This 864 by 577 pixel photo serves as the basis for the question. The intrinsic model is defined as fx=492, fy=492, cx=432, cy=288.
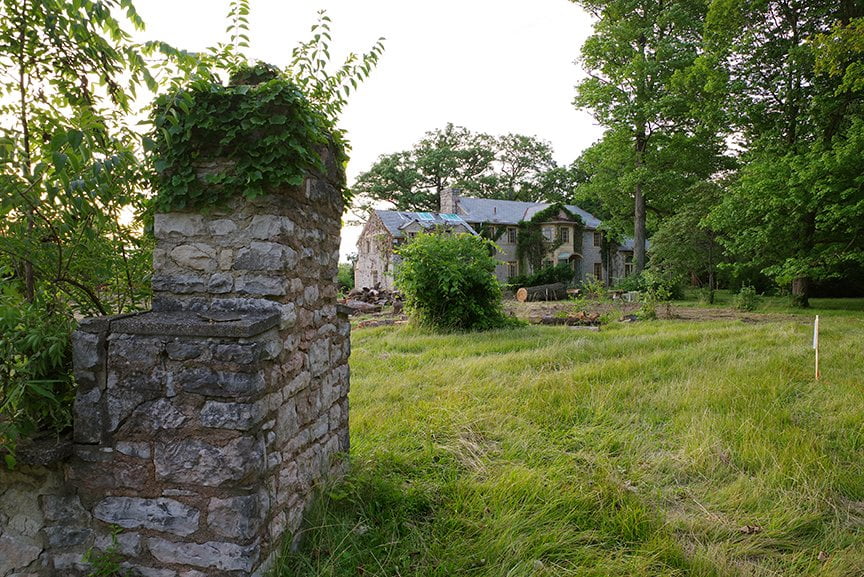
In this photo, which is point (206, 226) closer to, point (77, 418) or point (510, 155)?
point (77, 418)

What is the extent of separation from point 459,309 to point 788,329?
6.60 m

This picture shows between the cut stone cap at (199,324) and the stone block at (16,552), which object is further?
the stone block at (16,552)

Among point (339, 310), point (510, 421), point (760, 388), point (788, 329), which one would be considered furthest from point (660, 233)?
point (339, 310)

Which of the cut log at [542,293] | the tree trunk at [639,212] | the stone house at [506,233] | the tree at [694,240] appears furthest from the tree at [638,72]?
the stone house at [506,233]

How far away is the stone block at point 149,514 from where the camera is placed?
2.37 m

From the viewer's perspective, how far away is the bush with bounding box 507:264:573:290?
28391 mm

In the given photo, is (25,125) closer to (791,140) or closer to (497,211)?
(791,140)

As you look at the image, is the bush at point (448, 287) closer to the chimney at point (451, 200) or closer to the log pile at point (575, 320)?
the log pile at point (575, 320)

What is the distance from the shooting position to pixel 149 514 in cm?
240

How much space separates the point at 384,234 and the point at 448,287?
15.9m

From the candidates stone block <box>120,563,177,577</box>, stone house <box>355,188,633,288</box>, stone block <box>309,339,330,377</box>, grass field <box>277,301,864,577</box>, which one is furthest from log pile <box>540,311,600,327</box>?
stone house <box>355,188,633,288</box>

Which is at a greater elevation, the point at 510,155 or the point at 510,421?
the point at 510,155

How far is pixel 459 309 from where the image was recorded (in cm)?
1103

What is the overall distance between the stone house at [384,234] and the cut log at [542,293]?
5.21 metres
